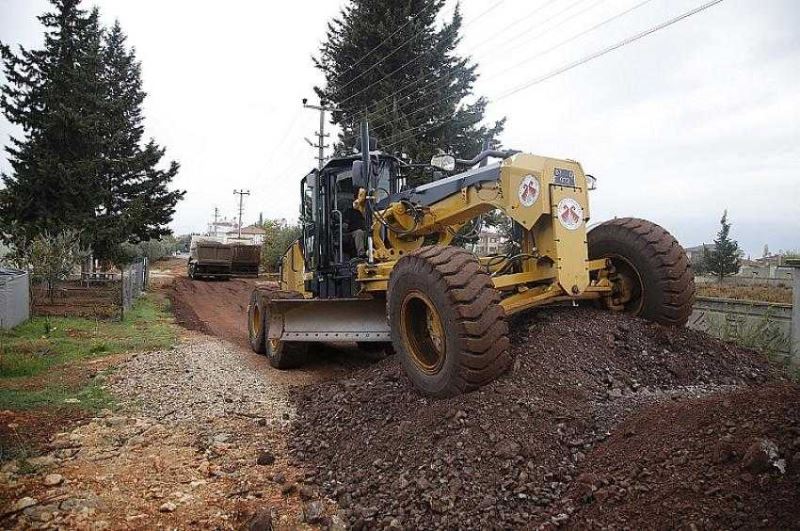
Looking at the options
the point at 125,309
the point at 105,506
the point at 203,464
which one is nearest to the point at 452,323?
the point at 203,464

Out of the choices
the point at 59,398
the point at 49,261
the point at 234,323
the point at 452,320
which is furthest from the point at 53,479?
the point at 49,261

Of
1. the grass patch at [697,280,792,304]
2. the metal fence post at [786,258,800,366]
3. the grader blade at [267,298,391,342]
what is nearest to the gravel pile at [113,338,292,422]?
the grader blade at [267,298,391,342]

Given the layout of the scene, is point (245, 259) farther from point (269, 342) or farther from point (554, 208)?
point (554, 208)

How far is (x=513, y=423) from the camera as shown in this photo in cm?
338

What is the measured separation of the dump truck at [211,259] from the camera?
88.2 ft

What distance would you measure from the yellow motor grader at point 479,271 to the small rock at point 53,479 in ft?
8.70

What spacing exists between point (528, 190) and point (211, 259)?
81.7 ft

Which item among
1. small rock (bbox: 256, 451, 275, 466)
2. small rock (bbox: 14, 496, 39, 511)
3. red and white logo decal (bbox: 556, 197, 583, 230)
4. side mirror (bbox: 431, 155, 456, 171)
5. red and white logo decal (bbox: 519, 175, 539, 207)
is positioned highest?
side mirror (bbox: 431, 155, 456, 171)

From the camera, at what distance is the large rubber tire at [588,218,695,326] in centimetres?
457

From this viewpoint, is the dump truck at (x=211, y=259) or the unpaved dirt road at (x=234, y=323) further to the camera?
the dump truck at (x=211, y=259)

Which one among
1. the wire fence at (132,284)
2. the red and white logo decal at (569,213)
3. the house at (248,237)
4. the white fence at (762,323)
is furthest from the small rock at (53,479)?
the house at (248,237)

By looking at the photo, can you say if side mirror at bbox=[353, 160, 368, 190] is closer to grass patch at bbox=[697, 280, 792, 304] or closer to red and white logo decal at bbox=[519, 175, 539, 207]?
red and white logo decal at bbox=[519, 175, 539, 207]

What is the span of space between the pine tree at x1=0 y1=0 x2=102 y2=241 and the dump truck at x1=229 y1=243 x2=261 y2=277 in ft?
26.0

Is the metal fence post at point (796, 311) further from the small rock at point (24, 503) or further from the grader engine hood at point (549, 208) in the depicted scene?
the small rock at point (24, 503)
